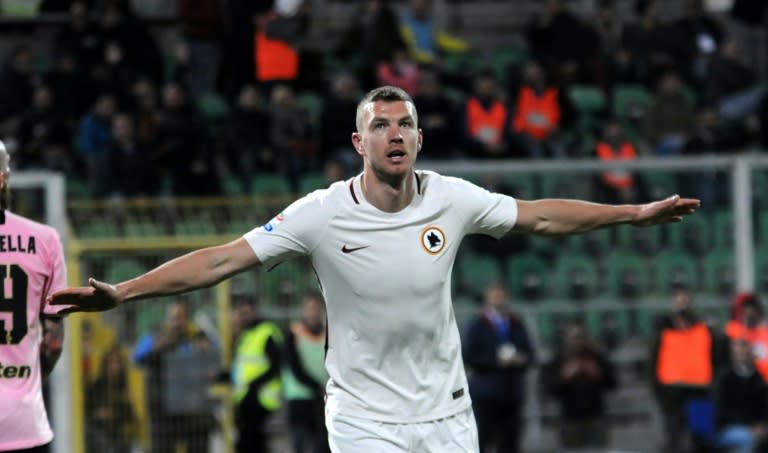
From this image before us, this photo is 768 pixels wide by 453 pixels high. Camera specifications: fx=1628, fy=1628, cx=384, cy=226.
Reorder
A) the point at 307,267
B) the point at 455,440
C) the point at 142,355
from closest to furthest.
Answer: the point at 455,440 → the point at 142,355 → the point at 307,267

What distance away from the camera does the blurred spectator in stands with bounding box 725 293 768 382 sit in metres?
13.4

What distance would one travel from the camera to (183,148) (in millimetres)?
15352

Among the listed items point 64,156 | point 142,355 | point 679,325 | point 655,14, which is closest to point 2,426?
point 142,355

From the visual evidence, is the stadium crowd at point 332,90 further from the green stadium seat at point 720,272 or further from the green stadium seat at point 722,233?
the green stadium seat at point 720,272

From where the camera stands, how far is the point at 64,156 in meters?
15.5

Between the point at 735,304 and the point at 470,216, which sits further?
the point at 735,304

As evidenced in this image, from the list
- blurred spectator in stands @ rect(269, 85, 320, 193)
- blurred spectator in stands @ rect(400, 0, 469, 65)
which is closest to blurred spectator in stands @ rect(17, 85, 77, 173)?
blurred spectator in stands @ rect(269, 85, 320, 193)

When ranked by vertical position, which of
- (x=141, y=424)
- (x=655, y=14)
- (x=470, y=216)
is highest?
(x=655, y=14)

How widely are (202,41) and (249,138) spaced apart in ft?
5.67

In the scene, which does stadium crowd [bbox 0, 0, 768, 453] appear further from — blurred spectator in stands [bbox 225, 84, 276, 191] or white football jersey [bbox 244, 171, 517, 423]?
white football jersey [bbox 244, 171, 517, 423]

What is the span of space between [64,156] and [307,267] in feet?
11.7

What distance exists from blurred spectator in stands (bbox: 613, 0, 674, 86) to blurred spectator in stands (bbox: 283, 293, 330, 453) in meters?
6.80

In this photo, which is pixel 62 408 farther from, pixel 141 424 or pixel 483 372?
pixel 483 372

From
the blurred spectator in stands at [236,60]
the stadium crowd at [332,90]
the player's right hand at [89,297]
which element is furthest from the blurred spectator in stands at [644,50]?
the player's right hand at [89,297]
